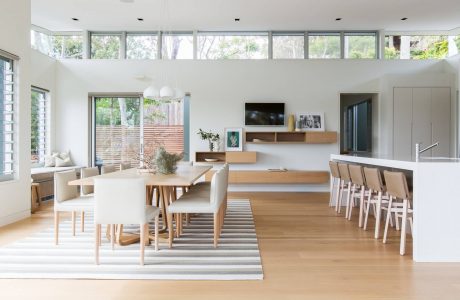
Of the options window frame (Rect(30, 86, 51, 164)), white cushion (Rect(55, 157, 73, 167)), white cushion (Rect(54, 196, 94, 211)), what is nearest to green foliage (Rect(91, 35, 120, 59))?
window frame (Rect(30, 86, 51, 164))

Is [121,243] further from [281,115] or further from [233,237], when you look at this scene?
[281,115]

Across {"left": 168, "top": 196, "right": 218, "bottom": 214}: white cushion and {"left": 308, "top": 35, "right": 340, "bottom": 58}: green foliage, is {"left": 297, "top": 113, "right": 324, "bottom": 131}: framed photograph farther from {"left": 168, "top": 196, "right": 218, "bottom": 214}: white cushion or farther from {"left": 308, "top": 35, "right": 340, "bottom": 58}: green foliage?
{"left": 168, "top": 196, "right": 218, "bottom": 214}: white cushion

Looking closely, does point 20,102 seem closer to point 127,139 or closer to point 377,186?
point 127,139

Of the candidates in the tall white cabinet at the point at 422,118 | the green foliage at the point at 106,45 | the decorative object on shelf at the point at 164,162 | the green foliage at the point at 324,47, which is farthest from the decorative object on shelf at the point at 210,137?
the tall white cabinet at the point at 422,118

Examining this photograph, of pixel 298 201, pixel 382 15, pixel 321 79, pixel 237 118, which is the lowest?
pixel 298 201

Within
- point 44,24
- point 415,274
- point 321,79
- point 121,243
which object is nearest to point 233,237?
point 121,243

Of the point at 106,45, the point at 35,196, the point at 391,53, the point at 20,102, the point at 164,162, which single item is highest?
the point at 106,45

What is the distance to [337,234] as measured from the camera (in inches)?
169

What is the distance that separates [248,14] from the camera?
722 centimetres

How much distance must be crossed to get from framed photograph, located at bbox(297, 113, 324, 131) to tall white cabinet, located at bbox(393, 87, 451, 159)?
1.49 m

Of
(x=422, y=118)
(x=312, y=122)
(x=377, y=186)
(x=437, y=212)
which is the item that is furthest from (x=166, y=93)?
(x=422, y=118)

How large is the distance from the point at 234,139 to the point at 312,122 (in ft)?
5.79

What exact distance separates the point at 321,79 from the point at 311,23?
3.98 feet

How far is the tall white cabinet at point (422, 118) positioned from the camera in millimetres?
7410
